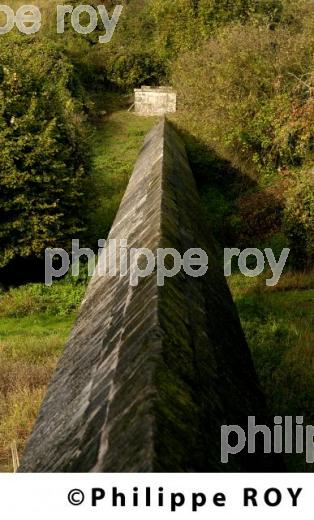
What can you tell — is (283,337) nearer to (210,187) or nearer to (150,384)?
(150,384)

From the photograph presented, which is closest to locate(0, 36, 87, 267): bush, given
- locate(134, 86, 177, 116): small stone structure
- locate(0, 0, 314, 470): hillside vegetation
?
locate(0, 0, 314, 470): hillside vegetation

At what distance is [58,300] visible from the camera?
18719mm

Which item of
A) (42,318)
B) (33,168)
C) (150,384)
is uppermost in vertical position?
(150,384)

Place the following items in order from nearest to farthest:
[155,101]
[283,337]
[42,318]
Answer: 1. [283,337]
2. [42,318]
3. [155,101]

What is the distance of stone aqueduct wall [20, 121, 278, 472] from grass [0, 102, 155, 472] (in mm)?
2947

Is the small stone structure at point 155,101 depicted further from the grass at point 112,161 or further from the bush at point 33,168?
the bush at point 33,168

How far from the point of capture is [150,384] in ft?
13.1

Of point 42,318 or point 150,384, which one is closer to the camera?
point 150,384

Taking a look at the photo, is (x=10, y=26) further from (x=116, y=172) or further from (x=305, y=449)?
(x=305, y=449)

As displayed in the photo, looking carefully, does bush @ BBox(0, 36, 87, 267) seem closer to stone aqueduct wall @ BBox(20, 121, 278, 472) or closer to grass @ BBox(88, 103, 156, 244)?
grass @ BBox(88, 103, 156, 244)

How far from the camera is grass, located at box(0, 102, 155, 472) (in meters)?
9.93

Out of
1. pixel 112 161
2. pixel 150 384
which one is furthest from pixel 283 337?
pixel 112 161

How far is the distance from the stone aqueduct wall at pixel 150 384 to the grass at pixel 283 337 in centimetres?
275

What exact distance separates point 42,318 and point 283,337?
7.07 meters
